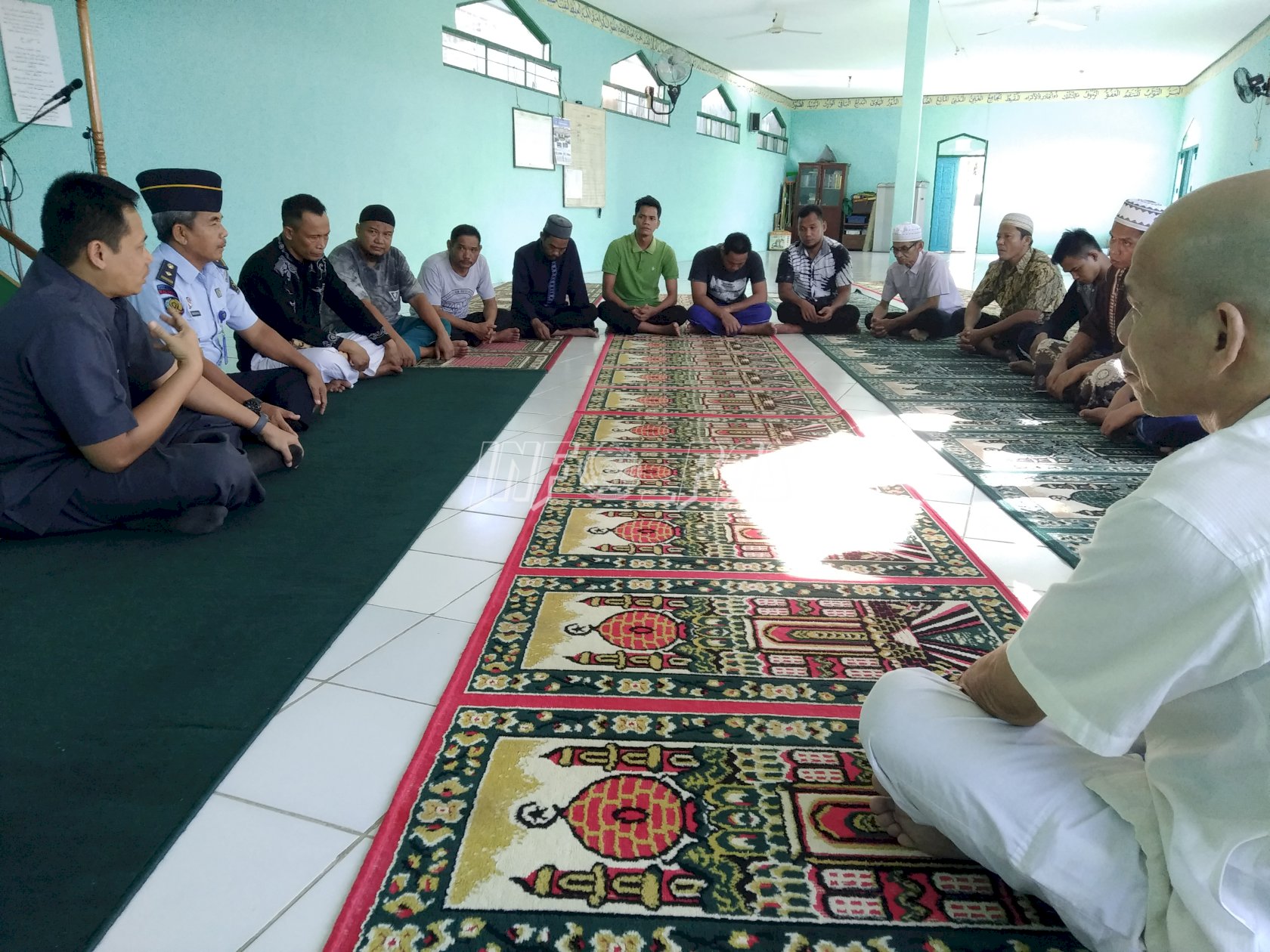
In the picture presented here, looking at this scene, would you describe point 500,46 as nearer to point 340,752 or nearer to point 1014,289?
point 1014,289

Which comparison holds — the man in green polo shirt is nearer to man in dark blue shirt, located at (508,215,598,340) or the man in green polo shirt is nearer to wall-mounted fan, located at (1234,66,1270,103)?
man in dark blue shirt, located at (508,215,598,340)

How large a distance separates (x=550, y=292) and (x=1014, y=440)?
3.19 metres

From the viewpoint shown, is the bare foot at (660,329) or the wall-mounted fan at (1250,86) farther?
the wall-mounted fan at (1250,86)

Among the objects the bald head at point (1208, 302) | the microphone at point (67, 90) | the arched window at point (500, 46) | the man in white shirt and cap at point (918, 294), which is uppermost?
the arched window at point (500, 46)

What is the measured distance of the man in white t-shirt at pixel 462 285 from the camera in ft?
16.2

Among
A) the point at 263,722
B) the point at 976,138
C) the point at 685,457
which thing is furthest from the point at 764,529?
the point at 976,138

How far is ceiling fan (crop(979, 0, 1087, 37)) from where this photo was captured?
31.0ft

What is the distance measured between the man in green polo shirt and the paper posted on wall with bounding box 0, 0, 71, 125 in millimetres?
3090

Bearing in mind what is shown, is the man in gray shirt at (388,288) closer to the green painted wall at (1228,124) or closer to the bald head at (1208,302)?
the bald head at (1208,302)

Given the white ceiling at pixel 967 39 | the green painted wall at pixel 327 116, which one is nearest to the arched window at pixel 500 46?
the green painted wall at pixel 327 116

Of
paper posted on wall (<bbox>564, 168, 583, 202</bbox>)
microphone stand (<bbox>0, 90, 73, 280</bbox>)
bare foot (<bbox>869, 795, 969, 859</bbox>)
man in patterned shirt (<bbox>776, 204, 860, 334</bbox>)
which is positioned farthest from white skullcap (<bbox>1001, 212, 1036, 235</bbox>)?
paper posted on wall (<bbox>564, 168, 583, 202</bbox>)

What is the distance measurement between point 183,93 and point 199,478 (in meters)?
3.39

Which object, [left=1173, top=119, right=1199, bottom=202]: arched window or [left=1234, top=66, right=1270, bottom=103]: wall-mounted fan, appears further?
[left=1173, top=119, right=1199, bottom=202]: arched window

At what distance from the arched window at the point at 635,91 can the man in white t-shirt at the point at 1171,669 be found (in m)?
10.1
